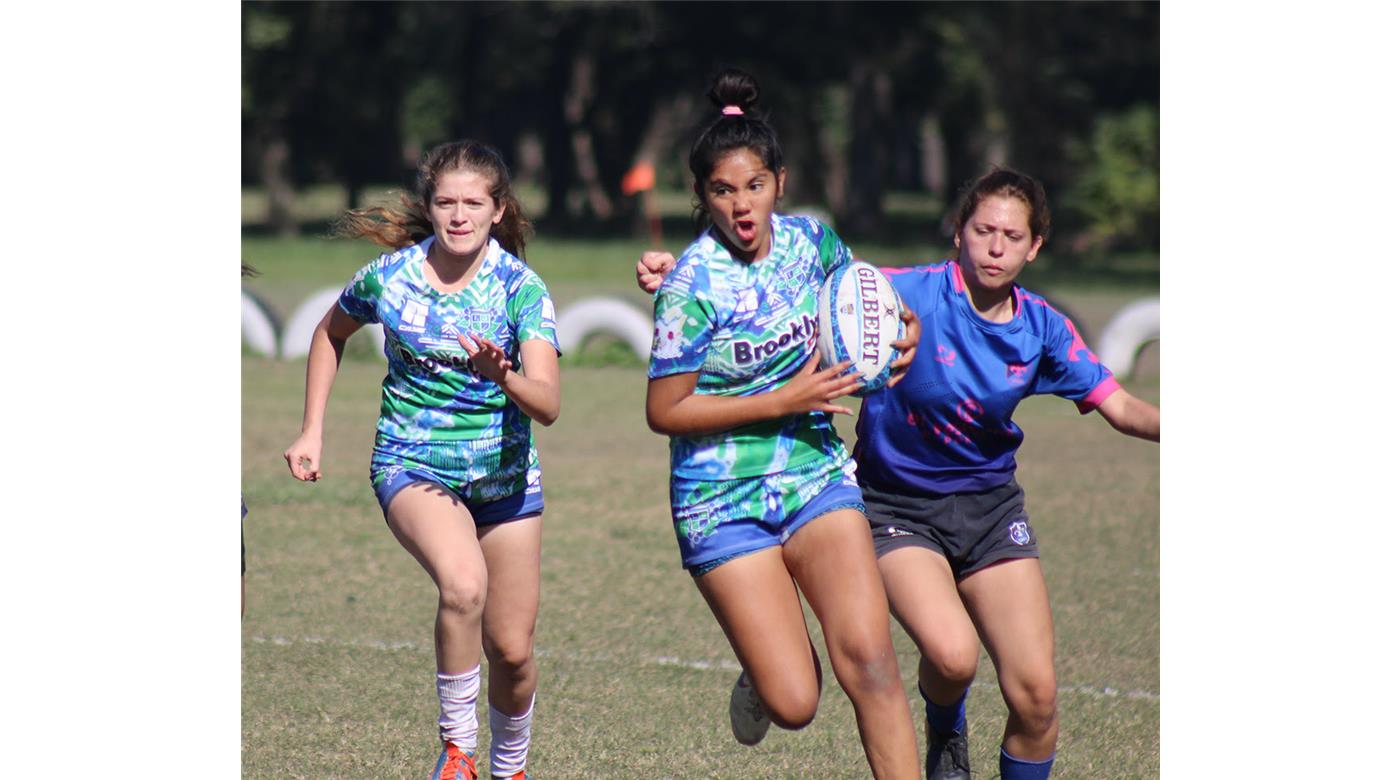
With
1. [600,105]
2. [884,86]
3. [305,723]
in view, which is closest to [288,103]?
[600,105]

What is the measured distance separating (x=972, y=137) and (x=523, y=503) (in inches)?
2229

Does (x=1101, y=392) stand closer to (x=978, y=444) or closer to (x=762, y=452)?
(x=978, y=444)

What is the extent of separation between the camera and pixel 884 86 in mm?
46875

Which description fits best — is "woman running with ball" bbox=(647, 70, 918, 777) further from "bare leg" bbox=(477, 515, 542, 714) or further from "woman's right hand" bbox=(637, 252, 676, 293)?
"bare leg" bbox=(477, 515, 542, 714)

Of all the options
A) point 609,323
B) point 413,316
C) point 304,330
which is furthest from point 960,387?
point 304,330

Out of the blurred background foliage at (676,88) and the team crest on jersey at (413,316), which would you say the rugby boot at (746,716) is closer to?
the team crest on jersey at (413,316)

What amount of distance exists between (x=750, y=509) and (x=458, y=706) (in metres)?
1.16

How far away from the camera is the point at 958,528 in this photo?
5148 mm

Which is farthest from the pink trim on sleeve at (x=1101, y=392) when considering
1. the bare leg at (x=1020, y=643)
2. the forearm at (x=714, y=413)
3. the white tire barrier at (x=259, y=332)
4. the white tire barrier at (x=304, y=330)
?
the white tire barrier at (x=259, y=332)

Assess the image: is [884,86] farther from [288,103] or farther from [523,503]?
[523,503]

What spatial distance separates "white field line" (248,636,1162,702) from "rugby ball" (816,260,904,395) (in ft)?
7.94

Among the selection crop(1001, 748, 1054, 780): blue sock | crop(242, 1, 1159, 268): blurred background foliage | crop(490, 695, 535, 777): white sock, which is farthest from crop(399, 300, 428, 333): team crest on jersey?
crop(242, 1, 1159, 268): blurred background foliage

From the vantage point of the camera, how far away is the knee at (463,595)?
4.93 metres

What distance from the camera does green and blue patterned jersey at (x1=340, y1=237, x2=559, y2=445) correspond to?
5.20m
